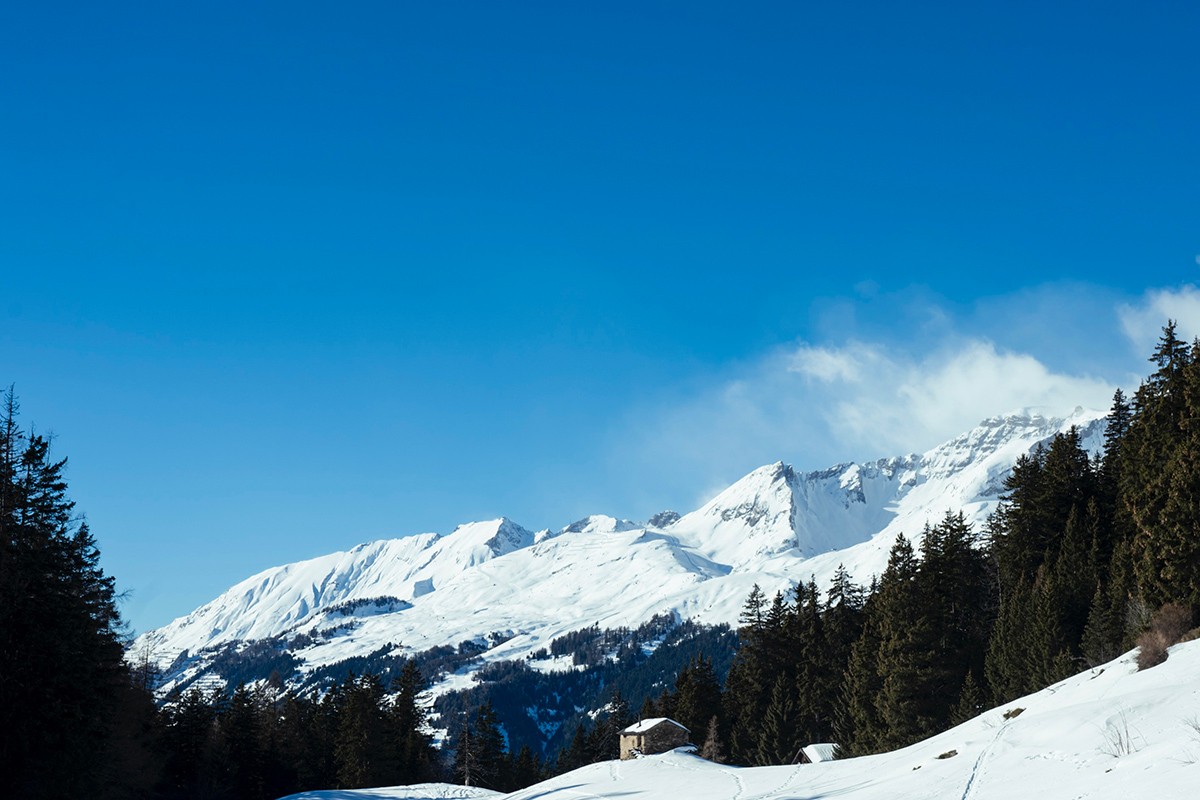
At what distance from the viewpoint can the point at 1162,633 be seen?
29.4 metres

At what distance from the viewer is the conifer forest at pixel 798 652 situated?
30.5 meters

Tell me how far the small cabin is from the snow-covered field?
25.8 metres

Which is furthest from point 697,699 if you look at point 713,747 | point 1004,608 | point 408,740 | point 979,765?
point 979,765

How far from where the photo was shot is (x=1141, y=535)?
39875 mm

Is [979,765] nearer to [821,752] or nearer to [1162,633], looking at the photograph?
[1162,633]

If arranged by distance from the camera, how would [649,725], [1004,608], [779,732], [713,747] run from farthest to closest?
[713,747]
[779,732]
[649,725]
[1004,608]

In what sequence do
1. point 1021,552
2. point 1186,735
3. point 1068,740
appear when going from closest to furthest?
point 1186,735, point 1068,740, point 1021,552

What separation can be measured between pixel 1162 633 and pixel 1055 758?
13242 mm

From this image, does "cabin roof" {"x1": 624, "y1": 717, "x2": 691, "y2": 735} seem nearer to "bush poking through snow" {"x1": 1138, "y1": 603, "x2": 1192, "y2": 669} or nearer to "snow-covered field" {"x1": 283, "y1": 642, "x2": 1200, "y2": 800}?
"snow-covered field" {"x1": 283, "y1": 642, "x2": 1200, "y2": 800}

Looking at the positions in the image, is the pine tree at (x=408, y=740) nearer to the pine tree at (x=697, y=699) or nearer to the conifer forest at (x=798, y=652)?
the conifer forest at (x=798, y=652)

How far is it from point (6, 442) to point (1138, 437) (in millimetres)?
49428

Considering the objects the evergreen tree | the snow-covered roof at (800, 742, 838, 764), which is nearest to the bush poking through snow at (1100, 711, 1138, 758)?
the snow-covered roof at (800, 742, 838, 764)

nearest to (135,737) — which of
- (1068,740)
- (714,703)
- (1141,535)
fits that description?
(714,703)

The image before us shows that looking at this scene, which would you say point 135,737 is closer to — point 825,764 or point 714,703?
point 825,764
